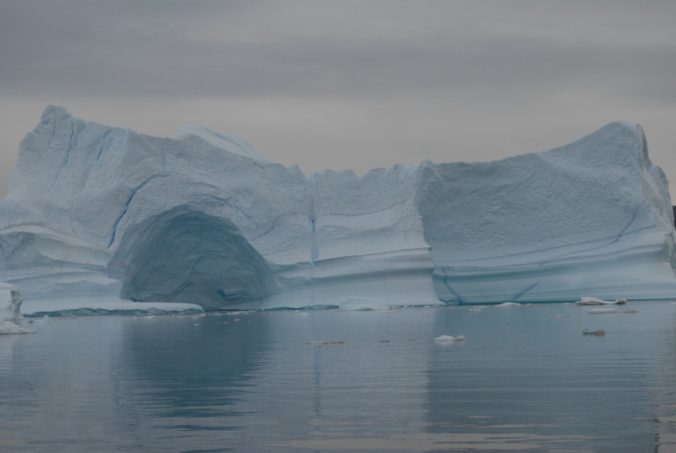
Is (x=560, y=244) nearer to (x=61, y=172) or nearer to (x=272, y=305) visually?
(x=272, y=305)

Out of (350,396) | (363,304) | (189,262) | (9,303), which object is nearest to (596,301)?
(363,304)

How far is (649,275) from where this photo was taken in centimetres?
2619

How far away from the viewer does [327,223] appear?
28.0 m

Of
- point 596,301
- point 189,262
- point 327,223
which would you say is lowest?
point 596,301

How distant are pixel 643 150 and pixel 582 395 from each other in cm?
2346

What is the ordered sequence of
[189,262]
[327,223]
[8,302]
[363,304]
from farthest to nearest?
[189,262] → [327,223] → [363,304] → [8,302]

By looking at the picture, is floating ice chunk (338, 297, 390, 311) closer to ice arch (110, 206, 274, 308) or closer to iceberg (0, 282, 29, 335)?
ice arch (110, 206, 274, 308)

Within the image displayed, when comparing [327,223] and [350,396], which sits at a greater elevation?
[327,223]

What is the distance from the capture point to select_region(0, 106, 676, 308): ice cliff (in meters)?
26.1

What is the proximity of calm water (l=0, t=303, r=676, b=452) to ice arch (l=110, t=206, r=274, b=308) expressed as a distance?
47.6 ft

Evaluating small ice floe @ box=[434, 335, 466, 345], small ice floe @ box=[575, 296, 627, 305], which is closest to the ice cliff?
small ice floe @ box=[575, 296, 627, 305]

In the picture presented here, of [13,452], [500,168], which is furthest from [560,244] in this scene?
[13,452]

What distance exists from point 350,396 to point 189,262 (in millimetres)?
23013

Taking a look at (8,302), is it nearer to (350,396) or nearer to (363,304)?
(363,304)
